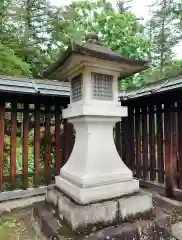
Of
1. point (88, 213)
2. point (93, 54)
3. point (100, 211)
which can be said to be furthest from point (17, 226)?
point (93, 54)

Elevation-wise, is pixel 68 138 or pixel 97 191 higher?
pixel 68 138

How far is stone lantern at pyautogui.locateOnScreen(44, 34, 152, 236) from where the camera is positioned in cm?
306

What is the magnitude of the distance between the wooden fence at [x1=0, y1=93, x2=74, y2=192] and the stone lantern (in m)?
1.76

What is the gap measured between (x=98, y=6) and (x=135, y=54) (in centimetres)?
477

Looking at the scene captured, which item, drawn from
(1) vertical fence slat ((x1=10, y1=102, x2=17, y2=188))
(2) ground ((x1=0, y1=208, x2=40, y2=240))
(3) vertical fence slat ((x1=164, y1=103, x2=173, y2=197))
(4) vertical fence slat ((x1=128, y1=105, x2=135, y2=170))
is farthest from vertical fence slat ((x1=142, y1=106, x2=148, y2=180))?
(1) vertical fence slat ((x1=10, y1=102, x2=17, y2=188))

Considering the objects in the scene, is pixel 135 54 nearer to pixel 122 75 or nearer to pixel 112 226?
pixel 122 75

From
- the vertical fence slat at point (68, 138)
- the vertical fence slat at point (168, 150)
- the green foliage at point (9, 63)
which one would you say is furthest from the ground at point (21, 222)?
the green foliage at point (9, 63)

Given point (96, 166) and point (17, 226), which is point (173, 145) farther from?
point (17, 226)

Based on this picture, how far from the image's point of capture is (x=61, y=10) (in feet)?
42.9

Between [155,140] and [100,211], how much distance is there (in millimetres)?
3234

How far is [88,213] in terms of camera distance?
2.93m

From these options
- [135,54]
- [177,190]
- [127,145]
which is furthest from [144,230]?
[135,54]

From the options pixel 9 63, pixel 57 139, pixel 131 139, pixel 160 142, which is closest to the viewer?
pixel 160 142

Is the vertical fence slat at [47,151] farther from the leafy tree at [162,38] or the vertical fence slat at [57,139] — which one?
the leafy tree at [162,38]
